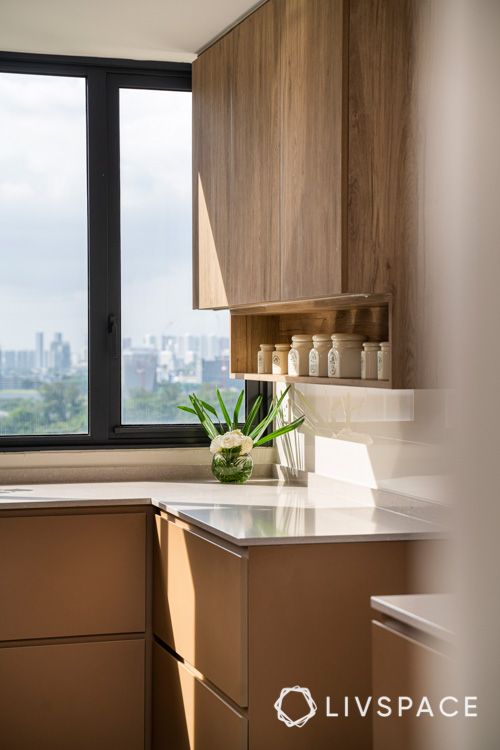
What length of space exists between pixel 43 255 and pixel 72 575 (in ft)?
4.37

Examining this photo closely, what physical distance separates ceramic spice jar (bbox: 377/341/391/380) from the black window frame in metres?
1.47

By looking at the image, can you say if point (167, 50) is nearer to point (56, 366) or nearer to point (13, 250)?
point (13, 250)

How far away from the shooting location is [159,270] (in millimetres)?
3730

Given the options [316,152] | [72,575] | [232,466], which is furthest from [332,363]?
[72,575]

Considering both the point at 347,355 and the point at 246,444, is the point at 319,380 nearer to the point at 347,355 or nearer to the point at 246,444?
the point at 347,355

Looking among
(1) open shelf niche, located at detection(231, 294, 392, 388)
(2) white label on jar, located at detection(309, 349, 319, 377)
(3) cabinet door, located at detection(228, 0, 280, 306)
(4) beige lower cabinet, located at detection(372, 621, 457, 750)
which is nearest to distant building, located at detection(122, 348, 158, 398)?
(1) open shelf niche, located at detection(231, 294, 392, 388)

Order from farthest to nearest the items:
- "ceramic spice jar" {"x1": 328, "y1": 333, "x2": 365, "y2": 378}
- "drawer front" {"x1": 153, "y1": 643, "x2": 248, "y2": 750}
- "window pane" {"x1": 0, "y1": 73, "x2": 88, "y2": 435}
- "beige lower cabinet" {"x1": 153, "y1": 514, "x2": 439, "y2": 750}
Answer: "window pane" {"x1": 0, "y1": 73, "x2": 88, "y2": 435} < "ceramic spice jar" {"x1": 328, "y1": 333, "x2": 365, "y2": 378} < "drawer front" {"x1": 153, "y1": 643, "x2": 248, "y2": 750} < "beige lower cabinet" {"x1": 153, "y1": 514, "x2": 439, "y2": 750}

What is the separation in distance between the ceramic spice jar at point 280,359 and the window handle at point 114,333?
779 mm

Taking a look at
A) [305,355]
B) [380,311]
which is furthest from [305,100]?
[305,355]

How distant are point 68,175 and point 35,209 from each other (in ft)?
0.62

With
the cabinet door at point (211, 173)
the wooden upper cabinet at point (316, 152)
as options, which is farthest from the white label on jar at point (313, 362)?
the cabinet door at point (211, 173)

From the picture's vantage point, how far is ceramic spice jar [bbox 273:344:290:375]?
314cm

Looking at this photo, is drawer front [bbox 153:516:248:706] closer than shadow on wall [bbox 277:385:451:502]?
Yes

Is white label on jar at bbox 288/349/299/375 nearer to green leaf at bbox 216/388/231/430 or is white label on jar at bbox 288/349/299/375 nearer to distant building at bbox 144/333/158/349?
green leaf at bbox 216/388/231/430
